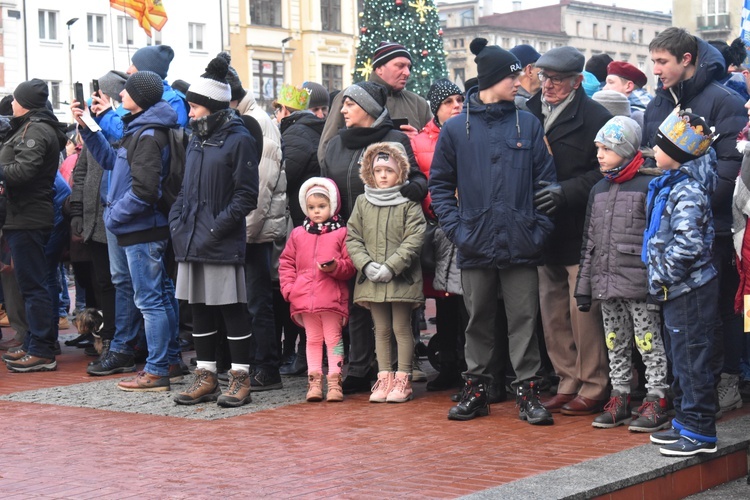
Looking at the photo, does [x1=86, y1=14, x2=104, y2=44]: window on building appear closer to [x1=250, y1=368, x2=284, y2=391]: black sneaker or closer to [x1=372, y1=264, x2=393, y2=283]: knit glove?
[x1=250, y1=368, x2=284, y2=391]: black sneaker

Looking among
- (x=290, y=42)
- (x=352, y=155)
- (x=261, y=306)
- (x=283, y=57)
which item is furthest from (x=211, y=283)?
(x=290, y=42)

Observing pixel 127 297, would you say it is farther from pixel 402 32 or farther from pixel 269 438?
pixel 402 32

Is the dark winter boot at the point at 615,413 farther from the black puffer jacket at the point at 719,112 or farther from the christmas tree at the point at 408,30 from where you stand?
the christmas tree at the point at 408,30

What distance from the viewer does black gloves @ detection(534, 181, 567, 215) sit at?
25.6ft

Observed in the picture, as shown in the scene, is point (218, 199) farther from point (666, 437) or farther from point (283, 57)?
point (283, 57)

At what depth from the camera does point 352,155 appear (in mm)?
9078

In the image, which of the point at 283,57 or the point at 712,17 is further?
the point at 712,17

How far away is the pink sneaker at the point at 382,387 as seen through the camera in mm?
8680

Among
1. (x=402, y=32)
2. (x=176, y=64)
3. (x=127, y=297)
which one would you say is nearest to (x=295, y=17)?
(x=176, y=64)

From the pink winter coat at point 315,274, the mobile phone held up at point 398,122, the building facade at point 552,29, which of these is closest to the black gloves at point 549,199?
the pink winter coat at point 315,274

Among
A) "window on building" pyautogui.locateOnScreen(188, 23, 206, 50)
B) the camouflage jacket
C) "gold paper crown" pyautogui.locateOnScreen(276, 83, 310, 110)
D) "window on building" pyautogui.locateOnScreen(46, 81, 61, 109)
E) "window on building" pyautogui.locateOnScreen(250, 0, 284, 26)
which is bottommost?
the camouflage jacket

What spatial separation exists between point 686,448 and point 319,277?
3144 mm

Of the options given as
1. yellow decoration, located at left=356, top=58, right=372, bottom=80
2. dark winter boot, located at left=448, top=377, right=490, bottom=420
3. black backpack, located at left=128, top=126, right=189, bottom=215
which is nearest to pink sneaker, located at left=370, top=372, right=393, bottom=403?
dark winter boot, located at left=448, top=377, right=490, bottom=420

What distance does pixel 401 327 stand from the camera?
8.79 meters
